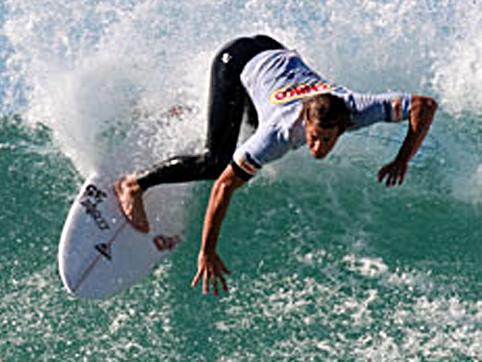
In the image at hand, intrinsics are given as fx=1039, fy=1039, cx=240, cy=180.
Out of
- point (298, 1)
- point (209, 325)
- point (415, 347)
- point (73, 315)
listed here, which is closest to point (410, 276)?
point (415, 347)

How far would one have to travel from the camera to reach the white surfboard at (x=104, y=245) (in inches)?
248

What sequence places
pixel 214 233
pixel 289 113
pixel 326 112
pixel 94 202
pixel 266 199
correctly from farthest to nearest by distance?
pixel 266 199 → pixel 94 202 → pixel 289 113 → pixel 214 233 → pixel 326 112

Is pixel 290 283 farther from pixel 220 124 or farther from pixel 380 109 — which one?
pixel 380 109

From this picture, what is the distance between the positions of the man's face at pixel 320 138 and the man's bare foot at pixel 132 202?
1436mm

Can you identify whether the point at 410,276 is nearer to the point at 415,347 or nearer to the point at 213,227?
the point at 415,347

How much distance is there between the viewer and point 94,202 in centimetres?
652

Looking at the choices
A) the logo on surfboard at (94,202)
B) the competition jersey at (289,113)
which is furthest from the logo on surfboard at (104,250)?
the competition jersey at (289,113)

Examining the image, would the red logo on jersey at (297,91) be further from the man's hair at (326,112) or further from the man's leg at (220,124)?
the man's leg at (220,124)

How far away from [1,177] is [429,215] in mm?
2948

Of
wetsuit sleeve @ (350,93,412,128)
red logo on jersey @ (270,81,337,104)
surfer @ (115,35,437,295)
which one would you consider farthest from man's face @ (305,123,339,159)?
red logo on jersey @ (270,81,337,104)

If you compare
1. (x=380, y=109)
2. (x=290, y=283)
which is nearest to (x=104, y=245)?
(x=290, y=283)

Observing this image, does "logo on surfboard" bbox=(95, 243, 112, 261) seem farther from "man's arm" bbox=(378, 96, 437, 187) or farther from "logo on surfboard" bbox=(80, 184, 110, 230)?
"man's arm" bbox=(378, 96, 437, 187)

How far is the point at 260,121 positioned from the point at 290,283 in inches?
42.6

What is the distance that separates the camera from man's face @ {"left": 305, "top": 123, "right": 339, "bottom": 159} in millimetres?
5219
